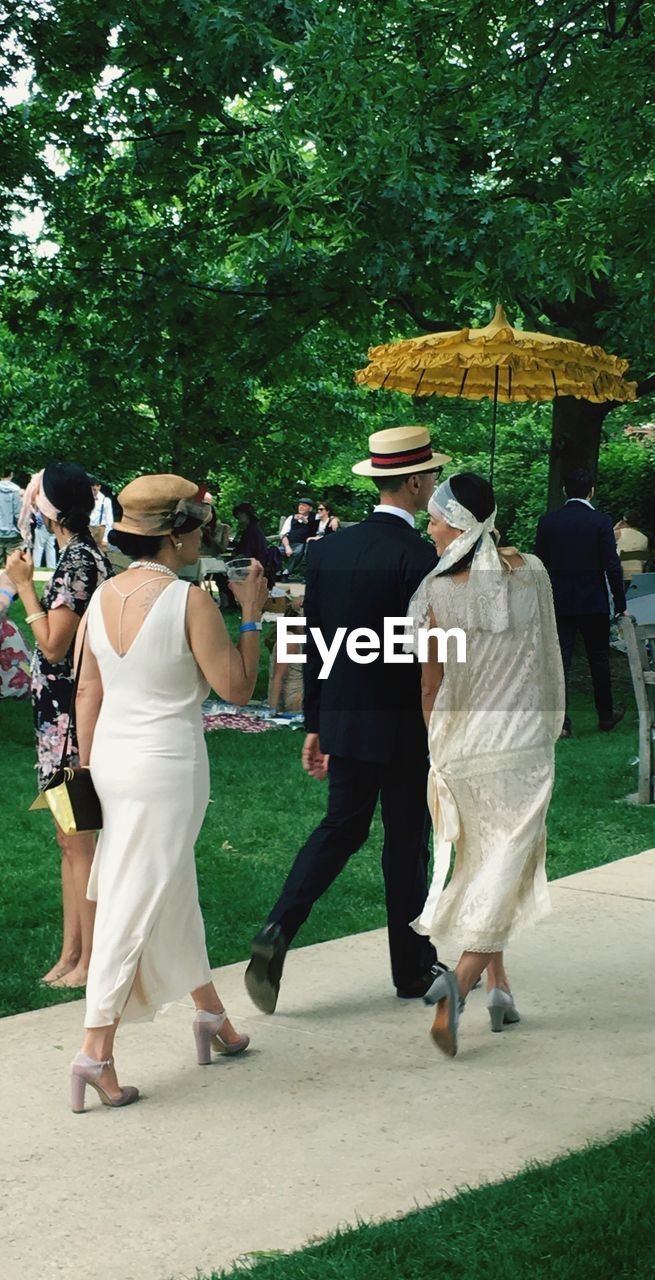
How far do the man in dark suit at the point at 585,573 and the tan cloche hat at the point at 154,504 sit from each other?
8254 millimetres

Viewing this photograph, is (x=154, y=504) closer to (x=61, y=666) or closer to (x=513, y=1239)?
(x=61, y=666)

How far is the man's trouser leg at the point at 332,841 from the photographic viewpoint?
593 cm

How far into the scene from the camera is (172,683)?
502 centimetres

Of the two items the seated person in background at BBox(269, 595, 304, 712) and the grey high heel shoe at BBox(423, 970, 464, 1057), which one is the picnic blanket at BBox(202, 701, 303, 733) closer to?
Answer: the seated person in background at BBox(269, 595, 304, 712)

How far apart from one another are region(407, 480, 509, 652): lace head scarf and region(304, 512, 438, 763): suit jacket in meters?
0.27

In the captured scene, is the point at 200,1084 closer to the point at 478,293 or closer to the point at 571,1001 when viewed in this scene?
the point at 571,1001

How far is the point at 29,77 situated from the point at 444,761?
1140cm

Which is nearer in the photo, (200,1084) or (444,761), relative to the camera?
(200,1084)

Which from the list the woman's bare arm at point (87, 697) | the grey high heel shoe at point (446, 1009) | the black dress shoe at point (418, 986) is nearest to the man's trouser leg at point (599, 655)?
the black dress shoe at point (418, 986)

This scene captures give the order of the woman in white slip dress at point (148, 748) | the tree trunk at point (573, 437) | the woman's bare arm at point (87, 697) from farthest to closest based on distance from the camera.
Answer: the tree trunk at point (573, 437)
the woman's bare arm at point (87, 697)
the woman in white slip dress at point (148, 748)

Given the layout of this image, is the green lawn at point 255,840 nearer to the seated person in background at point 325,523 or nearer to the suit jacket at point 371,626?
the suit jacket at point 371,626

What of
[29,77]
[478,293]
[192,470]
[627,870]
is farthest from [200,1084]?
[192,470]

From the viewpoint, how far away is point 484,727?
18.5 feet

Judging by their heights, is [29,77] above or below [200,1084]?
above
